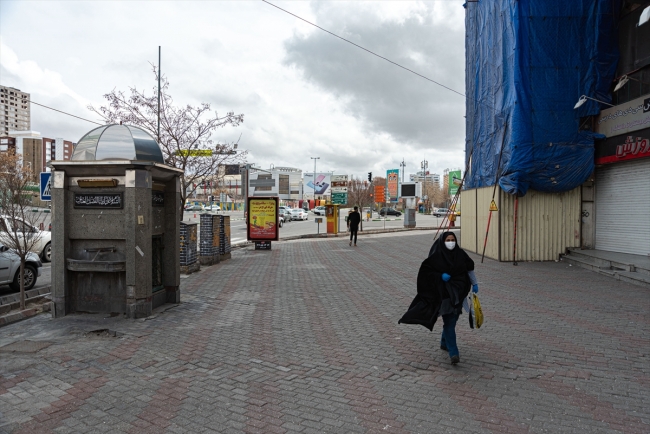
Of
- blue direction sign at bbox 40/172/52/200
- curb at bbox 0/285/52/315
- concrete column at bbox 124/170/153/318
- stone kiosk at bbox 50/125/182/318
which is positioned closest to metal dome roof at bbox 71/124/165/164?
stone kiosk at bbox 50/125/182/318

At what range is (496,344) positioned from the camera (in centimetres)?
635

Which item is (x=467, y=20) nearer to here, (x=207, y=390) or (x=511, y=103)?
(x=511, y=103)

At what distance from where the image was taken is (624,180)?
46.3 ft

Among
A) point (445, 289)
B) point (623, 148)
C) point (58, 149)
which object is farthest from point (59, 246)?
point (58, 149)

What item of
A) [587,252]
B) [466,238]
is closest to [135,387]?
[587,252]

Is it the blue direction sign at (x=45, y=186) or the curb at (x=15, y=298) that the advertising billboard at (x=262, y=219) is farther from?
the curb at (x=15, y=298)

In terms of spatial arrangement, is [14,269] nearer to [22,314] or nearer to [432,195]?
[22,314]

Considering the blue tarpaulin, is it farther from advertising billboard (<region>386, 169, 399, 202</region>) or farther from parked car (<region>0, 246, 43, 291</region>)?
advertising billboard (<region>386, 169, 399, 202</region>)

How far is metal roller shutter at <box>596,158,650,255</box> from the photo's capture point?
13398mm

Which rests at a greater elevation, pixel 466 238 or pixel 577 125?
pixel 577 125

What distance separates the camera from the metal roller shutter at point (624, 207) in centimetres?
1340

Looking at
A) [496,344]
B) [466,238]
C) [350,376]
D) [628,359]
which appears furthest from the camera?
[466,238]

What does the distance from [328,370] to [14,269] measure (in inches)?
327

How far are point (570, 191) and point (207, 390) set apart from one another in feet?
46.3
